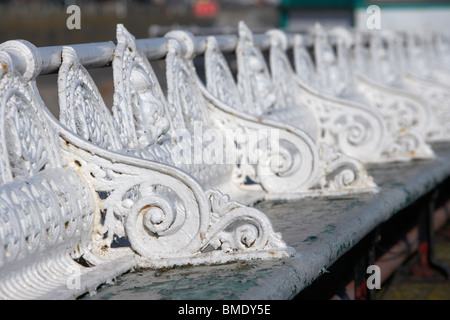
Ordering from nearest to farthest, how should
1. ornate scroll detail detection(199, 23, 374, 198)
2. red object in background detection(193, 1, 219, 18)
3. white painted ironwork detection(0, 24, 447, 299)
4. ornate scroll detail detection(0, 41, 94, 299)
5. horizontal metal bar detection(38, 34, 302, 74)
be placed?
ornate scroll detail detection(0, 41, 94, 299)
white painted ironwork detection(0, 24, 447, 299)
horizontal metal bar detection(38, 34, 302, 74)
ornate scroll detail detection(199, 23, 374, 198)
red object in background detection(193, 1, 219, 18)

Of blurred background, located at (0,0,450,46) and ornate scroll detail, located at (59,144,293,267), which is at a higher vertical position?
blurred background, located at (0,0,450,46)

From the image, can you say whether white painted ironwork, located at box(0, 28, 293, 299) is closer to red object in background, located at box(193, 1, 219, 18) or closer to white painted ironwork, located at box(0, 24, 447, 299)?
white painted ironwork, located at box(0, 24, 447, 299)

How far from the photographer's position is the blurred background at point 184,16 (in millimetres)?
13805

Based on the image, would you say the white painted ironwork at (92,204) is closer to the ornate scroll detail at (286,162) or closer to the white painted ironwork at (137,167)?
the white painted ironwork at (137,167)

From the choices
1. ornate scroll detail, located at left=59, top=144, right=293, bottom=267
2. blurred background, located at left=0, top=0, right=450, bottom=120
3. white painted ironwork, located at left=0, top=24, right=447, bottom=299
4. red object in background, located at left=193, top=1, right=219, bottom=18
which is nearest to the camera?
white painted ironwork, located at left=0, top=24, right=447, bottom=299

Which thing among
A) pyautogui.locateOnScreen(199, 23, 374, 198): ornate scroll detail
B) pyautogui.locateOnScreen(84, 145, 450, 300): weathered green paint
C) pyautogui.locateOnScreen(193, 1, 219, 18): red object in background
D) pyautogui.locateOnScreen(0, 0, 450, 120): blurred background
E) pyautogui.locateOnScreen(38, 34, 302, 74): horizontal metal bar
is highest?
pyautogui.locateOnScreen(193, 1, 219, 18): red object in background

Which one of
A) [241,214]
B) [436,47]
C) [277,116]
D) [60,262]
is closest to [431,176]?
[277,116]

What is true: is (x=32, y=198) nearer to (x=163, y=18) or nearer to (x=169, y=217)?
(x=169, y=217)

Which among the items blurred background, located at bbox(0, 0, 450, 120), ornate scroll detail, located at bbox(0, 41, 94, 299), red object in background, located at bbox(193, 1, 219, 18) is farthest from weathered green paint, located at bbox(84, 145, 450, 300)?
red object in background, located at bbox(193, 1, 219, 18)

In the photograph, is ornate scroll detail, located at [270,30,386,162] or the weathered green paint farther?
ornate scroll detail, located at [270,30,386,162]

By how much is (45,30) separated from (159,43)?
89.4ft

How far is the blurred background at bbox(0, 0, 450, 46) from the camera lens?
1380 centimetres

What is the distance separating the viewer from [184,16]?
4584cm

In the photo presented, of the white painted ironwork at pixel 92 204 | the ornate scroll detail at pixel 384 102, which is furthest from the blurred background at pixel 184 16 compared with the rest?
the white painted ironwork at pixel 92 204
